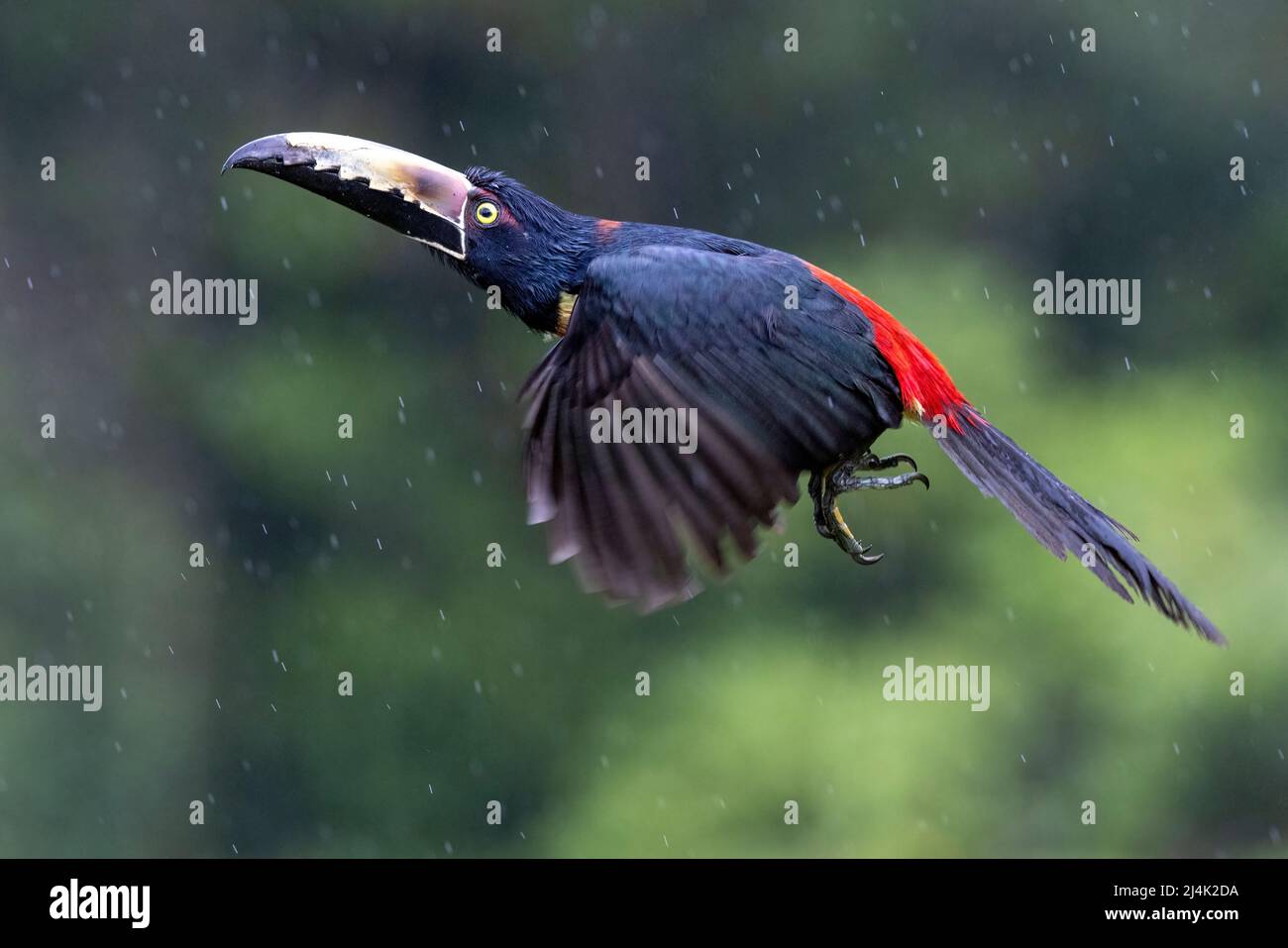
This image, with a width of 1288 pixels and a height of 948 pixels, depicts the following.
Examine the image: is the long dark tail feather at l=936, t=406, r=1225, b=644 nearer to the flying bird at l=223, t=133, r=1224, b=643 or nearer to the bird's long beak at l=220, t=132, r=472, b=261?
the flying bird at l=223, t=133, r=1224, b=643

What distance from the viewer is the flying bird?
3.97 meters

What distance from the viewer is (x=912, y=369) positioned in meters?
4.43

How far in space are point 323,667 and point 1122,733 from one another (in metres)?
4.29

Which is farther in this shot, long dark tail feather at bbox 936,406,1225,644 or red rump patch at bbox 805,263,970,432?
red rump patch at bbox 805,263,970,432

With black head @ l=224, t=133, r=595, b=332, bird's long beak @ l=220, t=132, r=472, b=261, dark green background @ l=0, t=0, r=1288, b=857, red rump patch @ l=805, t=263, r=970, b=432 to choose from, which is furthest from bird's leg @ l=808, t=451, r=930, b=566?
dark green background @ l=0, t=0, r=1288, b=857

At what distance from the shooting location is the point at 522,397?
13.5 feet

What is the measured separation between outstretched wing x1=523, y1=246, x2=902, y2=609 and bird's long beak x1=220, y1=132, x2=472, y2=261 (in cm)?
38

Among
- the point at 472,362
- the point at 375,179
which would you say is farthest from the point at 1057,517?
the point at 472,362

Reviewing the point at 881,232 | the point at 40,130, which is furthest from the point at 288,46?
the point at 881,232

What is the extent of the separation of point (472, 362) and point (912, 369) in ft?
20.4

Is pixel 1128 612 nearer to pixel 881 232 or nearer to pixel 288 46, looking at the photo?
pixel 881 232

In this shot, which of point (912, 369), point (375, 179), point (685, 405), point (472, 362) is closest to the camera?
point (685, 405)

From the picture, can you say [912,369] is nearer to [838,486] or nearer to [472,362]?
[838,486]

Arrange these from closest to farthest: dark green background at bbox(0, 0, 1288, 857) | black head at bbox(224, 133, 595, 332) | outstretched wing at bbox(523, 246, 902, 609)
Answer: outstretched wing at bbox(523, 246, 902, 609)
black head at bbox(224, 133, 595, 332)
dark green background at bbox(0, 0, 1288, 857)
